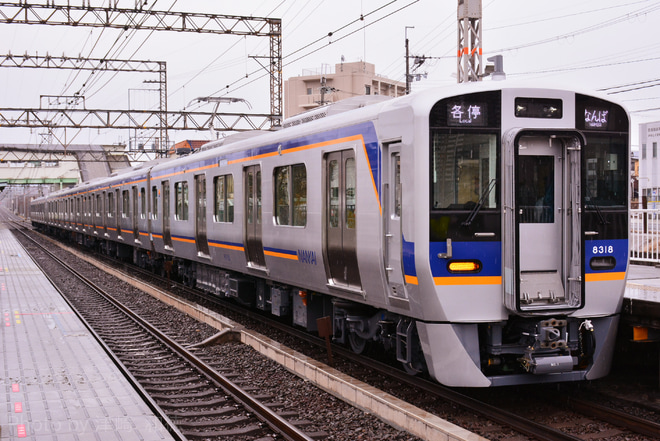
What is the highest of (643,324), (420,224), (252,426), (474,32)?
(474,32)

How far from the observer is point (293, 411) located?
24.9ft

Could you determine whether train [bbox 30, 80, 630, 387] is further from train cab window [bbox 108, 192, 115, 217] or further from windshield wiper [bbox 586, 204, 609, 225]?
train cab window [bbox 108, 192, 115, 217]

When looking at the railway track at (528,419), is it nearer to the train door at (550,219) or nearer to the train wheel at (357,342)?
the train wheel at (357,342)

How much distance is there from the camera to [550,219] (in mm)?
7223

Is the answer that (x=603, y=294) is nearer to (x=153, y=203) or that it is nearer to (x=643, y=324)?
(x=643, y=324)

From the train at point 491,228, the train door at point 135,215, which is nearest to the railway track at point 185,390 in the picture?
the train at point 491,228

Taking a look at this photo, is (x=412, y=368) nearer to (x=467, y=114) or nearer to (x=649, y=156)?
(x=467, y=114)

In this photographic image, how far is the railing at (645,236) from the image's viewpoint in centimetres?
1253

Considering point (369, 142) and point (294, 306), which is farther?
point (294, 306)

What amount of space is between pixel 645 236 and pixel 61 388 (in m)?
9.64

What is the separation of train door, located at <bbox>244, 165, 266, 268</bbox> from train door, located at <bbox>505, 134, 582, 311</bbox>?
17.9ft

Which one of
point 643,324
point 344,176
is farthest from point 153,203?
point 643,324

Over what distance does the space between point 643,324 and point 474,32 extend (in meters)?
9.24

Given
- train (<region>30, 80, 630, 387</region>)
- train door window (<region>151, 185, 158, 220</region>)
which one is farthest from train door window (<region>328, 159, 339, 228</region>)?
train door window (<region>151, 185, 158, 220</region>)
